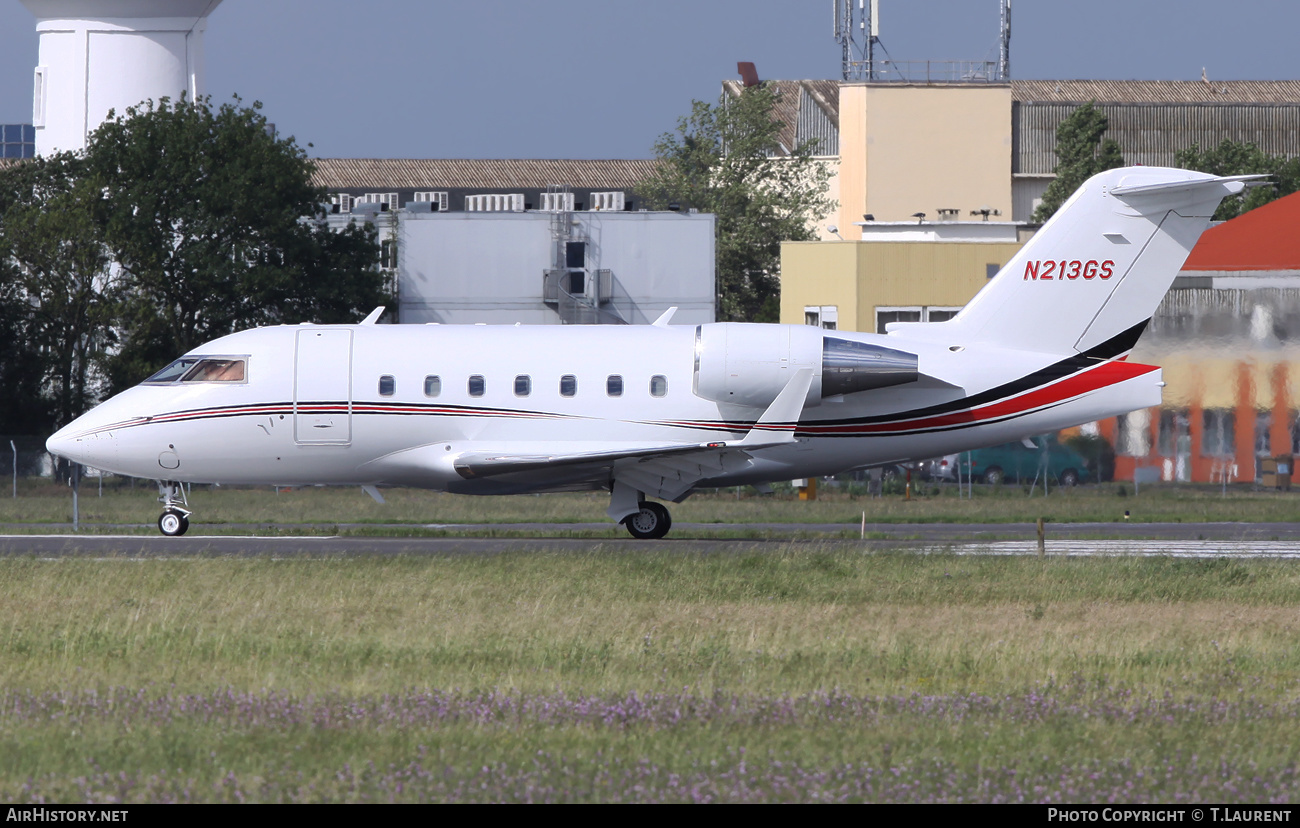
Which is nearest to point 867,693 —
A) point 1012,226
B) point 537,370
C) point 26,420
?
point 537,370

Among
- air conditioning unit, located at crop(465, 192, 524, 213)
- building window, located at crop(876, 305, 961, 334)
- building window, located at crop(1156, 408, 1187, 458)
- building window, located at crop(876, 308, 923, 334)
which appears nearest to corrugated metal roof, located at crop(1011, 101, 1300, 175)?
air conditioning unit, located at crop(465, 192, 524, 213)

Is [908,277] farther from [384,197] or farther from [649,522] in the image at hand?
[384,197]

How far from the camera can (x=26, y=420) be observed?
1893 inches

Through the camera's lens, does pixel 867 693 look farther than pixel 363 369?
No

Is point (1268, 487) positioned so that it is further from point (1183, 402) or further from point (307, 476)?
point (307, 476)

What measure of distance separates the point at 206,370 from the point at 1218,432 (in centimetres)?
2069

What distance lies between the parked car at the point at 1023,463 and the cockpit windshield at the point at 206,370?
13964 millimetres

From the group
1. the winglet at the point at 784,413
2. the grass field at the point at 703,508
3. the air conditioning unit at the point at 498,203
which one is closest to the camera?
the winglet at the point at 784,413

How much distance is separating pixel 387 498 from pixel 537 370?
1153cm

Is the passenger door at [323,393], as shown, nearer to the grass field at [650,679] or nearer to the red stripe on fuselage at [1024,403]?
the grass field at [650,679]

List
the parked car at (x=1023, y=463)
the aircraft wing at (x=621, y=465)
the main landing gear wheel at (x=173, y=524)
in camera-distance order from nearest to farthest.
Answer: the aircraft wing at (x=621, y=465), the main landing gear wheel at (x=173, y=524), the parked car at (x=1023, y=463)

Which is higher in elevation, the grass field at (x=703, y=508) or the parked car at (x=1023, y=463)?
the parked car at (x=1023, y=463)

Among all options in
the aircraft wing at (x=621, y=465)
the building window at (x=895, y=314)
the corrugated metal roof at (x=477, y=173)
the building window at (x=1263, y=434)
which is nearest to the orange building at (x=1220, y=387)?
the building window at (x=1263, y=434)

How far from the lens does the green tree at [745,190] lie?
84.4 metres
